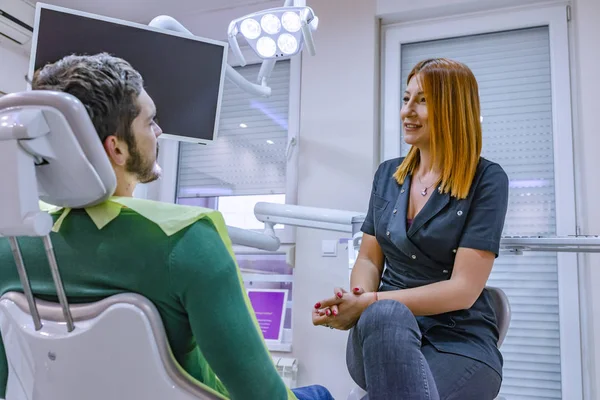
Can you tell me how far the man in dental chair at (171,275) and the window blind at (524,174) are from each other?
193cm

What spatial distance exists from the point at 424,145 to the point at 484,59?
1.45 m

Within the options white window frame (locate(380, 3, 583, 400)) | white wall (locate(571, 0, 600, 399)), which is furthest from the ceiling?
white wall (locate(571, 0, 600, 399))

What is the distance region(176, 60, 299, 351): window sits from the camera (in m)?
2.83

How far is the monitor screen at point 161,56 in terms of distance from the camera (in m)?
1.87

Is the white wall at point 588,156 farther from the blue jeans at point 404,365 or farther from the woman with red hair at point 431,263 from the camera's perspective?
the blue jeans at point 404,365

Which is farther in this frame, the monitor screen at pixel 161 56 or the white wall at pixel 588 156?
the white wall at pixel 588 156

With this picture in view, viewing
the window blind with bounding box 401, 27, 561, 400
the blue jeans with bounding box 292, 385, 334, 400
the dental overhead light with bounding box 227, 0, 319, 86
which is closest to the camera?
the blue jeans with bounding box 292, 385, 334, 400

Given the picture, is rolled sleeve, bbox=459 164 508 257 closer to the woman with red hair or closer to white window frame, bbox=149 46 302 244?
the woman with red hair

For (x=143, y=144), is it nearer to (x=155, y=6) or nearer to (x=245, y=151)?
(x=245, y=151)

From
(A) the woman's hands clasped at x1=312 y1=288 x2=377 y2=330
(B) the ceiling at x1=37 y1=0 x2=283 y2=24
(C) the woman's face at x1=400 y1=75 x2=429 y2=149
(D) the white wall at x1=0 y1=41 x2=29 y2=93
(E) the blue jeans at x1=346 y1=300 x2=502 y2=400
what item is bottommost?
(E) the blue jeans at x1=346 y1=300 x2=502 y2=400

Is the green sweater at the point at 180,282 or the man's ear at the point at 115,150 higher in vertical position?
the man's ear at the point at 115,150

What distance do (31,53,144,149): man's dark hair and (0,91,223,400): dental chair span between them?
0.13 m

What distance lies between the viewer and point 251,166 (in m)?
2.96

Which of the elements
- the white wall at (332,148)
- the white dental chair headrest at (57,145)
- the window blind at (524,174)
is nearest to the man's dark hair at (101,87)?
the white dental chair headrest at (57,145)
